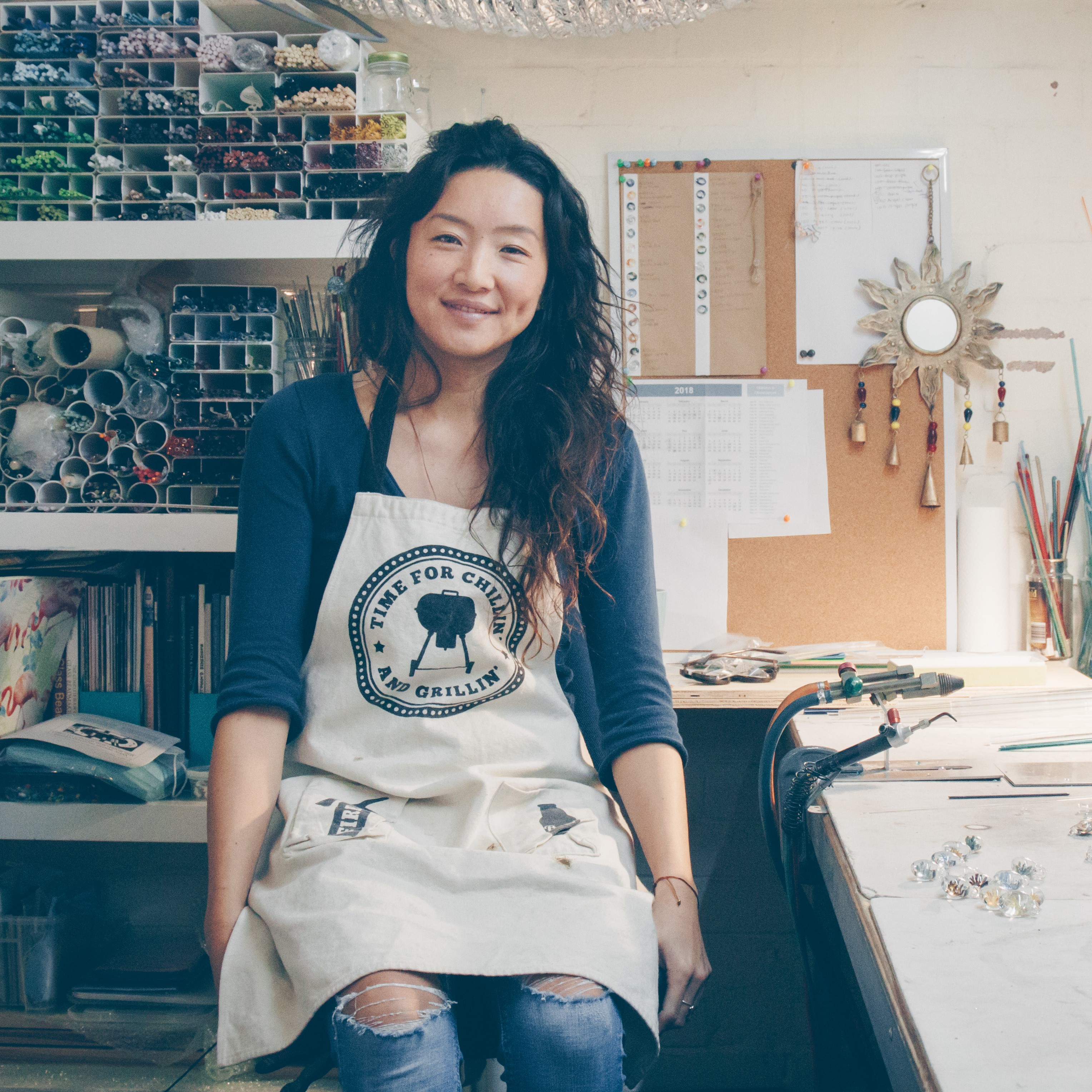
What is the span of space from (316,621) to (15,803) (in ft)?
2.65

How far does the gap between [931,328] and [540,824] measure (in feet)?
4.24

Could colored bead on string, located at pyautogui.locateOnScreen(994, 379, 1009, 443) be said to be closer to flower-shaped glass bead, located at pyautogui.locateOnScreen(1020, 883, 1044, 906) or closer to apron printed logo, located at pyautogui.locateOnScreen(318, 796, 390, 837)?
flower-shaped glass bead, located at pyautogui.locateOnScreen(1020, 883, 1044, 906)

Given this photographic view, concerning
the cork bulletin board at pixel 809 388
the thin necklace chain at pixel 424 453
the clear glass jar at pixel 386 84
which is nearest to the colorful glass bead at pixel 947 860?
the thin necklace chain at pixel 424 453

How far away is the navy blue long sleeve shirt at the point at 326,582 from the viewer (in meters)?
1.02

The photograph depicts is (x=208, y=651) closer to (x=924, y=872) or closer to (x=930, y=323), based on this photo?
(x=924, y=872)

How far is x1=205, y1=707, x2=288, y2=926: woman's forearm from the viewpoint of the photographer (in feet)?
3.10

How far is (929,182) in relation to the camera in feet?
5.76

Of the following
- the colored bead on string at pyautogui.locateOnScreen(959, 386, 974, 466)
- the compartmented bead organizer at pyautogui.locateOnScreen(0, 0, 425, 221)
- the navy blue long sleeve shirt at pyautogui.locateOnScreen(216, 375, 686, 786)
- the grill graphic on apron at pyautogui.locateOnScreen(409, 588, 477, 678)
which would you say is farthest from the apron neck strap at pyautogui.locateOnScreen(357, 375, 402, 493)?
the colored bead on string at pyautogui.locateOnScreen(959, 386, 974, 466)

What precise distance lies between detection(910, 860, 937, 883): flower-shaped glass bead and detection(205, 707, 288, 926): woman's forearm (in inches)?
25.8

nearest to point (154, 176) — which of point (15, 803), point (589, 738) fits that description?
point (15, 803)

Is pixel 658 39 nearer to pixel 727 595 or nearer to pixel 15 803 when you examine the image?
pixel 727 595

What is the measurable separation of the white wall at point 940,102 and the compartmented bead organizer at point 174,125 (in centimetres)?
39

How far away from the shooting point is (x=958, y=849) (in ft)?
2.75

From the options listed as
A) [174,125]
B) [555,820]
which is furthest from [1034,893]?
[174,125]
